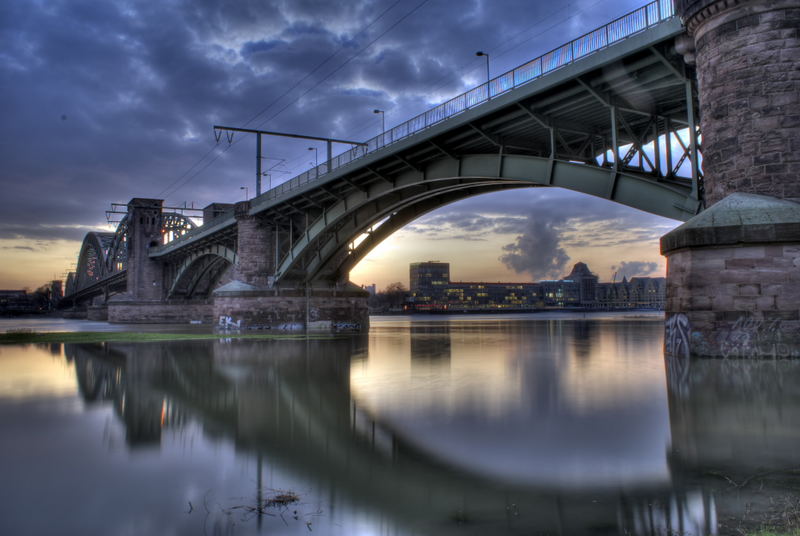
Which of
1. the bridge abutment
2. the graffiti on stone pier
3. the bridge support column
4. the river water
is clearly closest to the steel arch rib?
the bridge support column

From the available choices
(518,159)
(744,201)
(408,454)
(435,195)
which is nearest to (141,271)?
(435,195)

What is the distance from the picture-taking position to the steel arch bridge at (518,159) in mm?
18281

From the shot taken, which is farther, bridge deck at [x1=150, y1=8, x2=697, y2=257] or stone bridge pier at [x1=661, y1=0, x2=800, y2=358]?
bridge deck at [x1=150, y1=8, x2=697, y2=257]

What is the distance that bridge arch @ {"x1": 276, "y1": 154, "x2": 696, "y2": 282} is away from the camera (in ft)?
63.3

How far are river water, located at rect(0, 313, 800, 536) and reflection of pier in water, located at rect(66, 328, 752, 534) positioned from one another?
0.10 feet

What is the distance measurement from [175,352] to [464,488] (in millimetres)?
20101

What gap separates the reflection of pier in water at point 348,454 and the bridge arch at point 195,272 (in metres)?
51.2

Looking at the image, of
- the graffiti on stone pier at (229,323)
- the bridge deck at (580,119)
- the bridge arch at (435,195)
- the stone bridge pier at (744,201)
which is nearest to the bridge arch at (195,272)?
the graffiti on stone pier at (229,323)

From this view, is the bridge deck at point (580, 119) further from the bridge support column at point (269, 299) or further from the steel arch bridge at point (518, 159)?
the bridge support column at point (269, 299)

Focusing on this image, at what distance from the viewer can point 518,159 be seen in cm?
2450

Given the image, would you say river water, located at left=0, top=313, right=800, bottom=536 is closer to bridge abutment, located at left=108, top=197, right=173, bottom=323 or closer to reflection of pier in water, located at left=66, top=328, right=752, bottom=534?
reflection of pier in water, located at left=66, top=328, right=752, bottom=534

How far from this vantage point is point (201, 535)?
14.8 ft

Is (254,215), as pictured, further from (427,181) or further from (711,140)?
(711,140)

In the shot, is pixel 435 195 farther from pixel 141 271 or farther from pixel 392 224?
pixel 141 271
